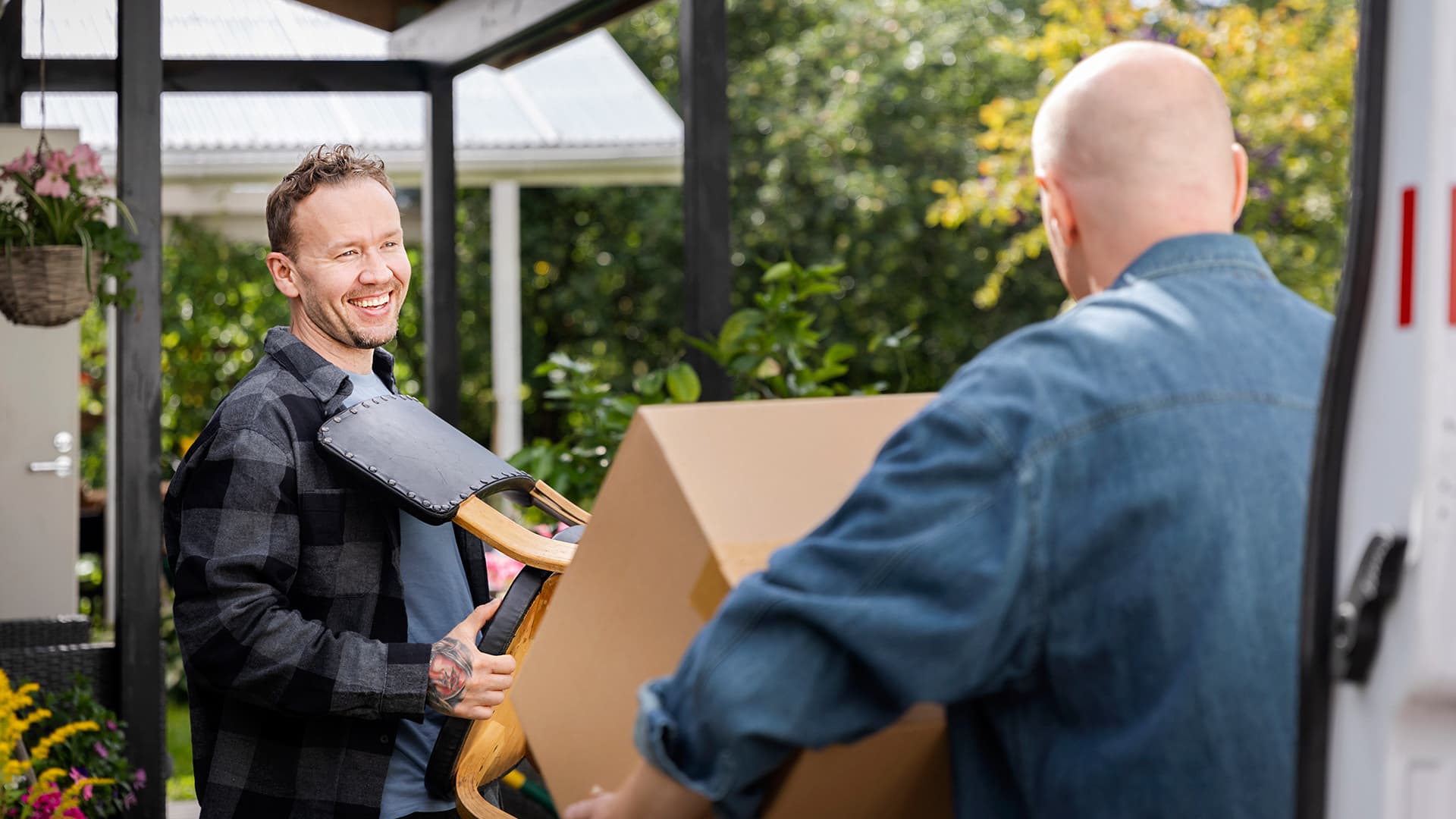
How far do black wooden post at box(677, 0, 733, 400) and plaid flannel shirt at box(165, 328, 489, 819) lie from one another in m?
1.58

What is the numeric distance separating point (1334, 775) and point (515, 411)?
796 cm

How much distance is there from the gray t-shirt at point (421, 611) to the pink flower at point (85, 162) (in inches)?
76.8

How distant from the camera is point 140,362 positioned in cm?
345

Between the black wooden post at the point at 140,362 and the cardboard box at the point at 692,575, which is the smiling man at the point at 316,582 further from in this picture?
the black wooden post at the point at 140,362

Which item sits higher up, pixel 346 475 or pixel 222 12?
pixel 222 12

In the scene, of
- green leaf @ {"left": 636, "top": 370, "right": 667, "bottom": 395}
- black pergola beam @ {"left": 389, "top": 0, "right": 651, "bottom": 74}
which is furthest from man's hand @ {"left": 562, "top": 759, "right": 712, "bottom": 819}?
black pergola beam @ {"left": 389, "top": 0, "right": 651, "bottom": 74}

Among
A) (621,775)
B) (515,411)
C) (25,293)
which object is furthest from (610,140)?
(621,775)

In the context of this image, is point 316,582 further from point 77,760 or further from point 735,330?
point 77,760

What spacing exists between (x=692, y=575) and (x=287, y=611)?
0.81 m

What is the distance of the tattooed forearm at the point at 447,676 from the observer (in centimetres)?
181

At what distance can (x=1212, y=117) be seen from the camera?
47.0 inches

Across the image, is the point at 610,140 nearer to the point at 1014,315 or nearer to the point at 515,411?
the point at 515,411

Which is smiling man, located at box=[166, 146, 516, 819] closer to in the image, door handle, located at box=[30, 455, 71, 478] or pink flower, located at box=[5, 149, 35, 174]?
pink flower, located at box=[5, 149, 35, 174]

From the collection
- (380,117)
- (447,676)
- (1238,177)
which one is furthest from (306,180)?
(380,117)
